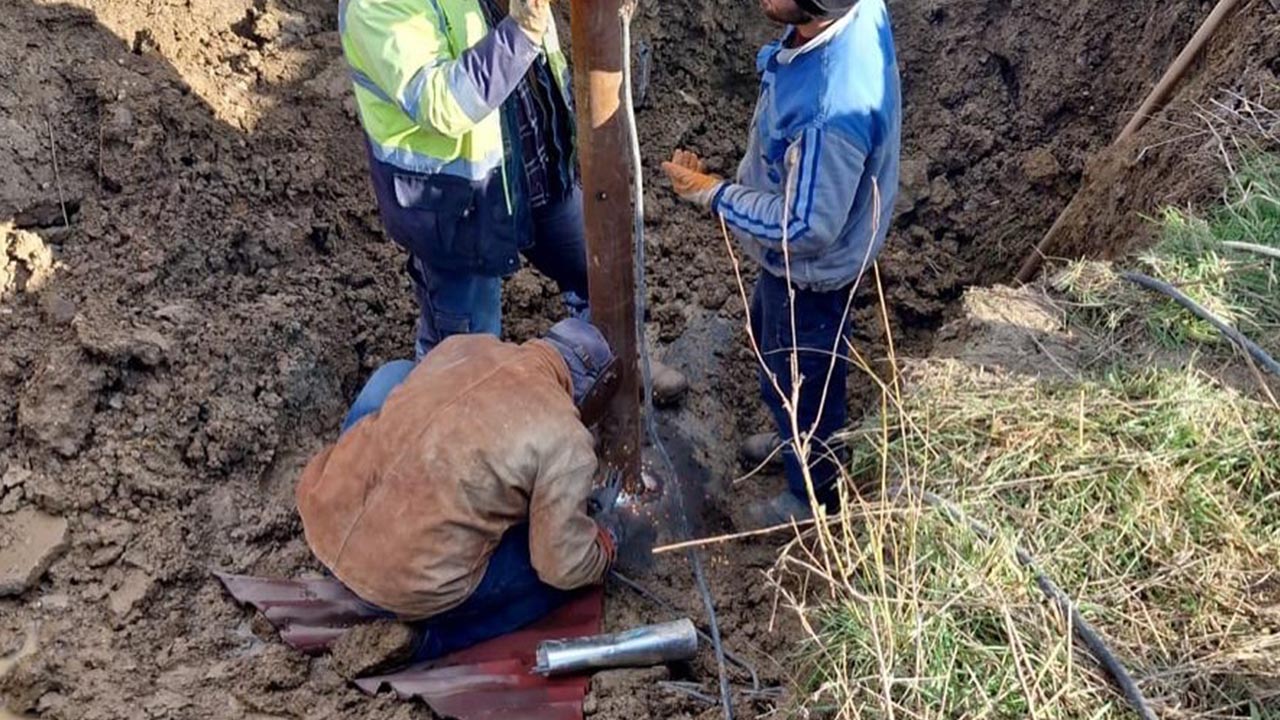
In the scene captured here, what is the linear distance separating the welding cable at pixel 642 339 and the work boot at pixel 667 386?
187mm

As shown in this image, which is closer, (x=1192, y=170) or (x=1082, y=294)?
(x=1082, y=294)

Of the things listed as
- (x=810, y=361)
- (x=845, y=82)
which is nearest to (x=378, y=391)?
(x=810, y=361)

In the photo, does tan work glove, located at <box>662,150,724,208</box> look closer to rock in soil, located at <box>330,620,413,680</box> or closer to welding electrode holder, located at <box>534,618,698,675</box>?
welding electrode holder, located at <box>534,618,698,675</box>

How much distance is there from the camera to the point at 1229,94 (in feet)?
12.4

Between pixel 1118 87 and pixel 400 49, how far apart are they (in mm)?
3274

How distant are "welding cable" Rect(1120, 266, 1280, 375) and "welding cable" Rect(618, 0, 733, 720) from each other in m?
1.61

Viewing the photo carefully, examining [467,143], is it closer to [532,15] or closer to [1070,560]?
[532,15]

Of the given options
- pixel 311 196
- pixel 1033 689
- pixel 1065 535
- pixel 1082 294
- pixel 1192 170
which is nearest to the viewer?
pixel 1033 689

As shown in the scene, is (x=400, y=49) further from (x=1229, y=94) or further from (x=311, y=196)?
(x=1229, y=94)

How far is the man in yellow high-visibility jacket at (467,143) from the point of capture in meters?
2.92

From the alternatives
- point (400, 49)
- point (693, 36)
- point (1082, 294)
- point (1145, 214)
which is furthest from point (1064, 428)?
point (693, 36)

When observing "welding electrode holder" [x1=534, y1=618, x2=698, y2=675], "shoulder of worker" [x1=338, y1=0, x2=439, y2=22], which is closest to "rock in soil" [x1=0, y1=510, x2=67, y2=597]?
"welding electrode holder" [x1=534, y1=618, x2=698, y2=675]

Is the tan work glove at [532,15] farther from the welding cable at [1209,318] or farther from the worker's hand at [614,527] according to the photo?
the welding cable at [1209,318]

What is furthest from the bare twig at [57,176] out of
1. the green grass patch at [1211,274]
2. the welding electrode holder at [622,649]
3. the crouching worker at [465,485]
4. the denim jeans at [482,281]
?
the green grass patch at [1211,274]
